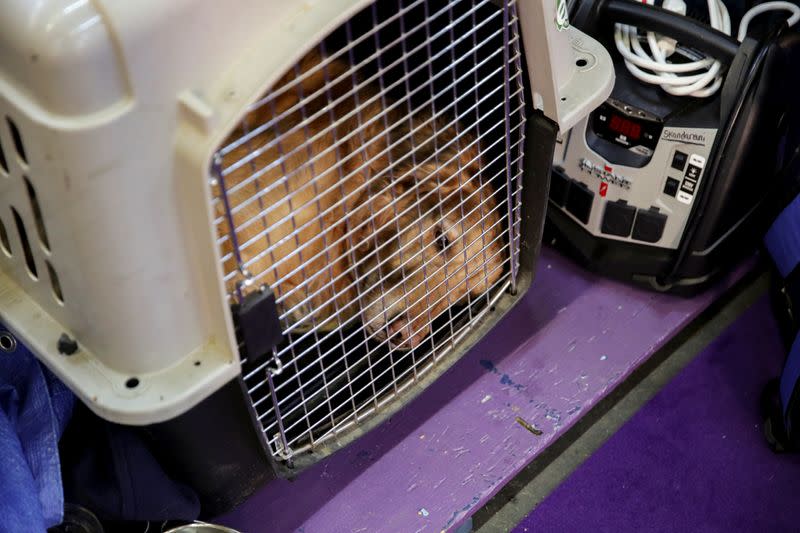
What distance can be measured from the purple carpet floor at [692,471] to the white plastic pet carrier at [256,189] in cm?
31

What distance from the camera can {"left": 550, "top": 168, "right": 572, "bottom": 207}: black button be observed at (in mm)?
1356

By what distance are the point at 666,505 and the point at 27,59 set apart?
103 cm

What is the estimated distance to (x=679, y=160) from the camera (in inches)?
48.0

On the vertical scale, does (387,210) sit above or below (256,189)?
below

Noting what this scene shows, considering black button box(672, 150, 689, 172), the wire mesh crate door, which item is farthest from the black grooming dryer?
the wire mesh crate door

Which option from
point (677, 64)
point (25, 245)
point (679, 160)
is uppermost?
A: point (25, 245)

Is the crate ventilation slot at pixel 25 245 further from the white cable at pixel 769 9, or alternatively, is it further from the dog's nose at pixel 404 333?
the white cable at pixel 769 9

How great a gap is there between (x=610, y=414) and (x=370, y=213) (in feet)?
1.93

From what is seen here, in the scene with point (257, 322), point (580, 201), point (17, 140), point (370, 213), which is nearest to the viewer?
point (17, 140)

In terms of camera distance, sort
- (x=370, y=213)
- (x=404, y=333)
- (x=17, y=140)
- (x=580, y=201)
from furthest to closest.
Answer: (x=580, y=201)
(x=404, y=333)
(x=370, y=213)
(x=17, y=140)

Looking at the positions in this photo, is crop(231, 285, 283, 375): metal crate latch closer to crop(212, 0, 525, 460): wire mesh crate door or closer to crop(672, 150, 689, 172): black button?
crop(212, 0, 525, 460): wire mesh crate door

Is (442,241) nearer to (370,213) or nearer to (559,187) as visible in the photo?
(370,213)

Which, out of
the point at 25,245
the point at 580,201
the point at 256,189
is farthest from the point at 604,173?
the point at 25,245

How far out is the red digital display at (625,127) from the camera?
4.01 feet
